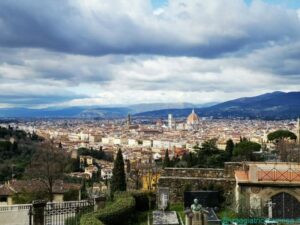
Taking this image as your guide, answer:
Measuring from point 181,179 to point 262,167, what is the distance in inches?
103

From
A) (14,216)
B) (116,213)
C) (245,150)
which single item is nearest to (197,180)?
(116,213)

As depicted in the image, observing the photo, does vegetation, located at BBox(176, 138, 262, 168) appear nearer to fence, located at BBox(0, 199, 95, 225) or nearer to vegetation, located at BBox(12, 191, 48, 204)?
vegetation, located at BBox(12, 191, 48, 204)

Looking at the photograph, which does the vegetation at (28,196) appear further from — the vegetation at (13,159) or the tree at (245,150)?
the vegetation at (13,159)

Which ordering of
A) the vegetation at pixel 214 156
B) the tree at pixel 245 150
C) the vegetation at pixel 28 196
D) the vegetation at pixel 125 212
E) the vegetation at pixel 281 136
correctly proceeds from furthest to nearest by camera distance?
1. the vegetation at pixel 281 136
2. the tree at pixel 245 150
3. the vegetation at pixel 214 156
4. the vegetation at pixel 28 196
5. the vegetation at pixel 125 212

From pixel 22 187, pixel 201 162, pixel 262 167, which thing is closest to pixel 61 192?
pixel 22 187

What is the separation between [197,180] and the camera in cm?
1549

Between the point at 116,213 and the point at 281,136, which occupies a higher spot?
the point at 281,136

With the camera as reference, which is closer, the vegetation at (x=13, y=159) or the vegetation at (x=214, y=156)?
the vegetation at (x=214, y=156)

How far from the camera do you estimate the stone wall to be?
49.9 ft

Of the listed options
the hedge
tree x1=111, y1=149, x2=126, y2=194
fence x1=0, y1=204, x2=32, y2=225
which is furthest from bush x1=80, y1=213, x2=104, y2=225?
tree x1=111, y1=149, x2=126, y2=194

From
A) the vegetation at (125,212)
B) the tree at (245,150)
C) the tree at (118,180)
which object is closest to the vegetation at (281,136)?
the tree at (245,150)

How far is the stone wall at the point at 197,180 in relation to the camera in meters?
15.2

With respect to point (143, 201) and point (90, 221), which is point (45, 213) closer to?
point (90, 221)

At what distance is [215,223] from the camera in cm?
1152
